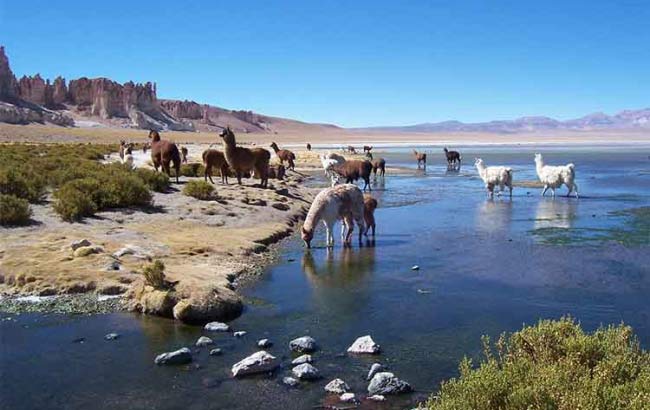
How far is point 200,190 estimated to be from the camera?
17.8 metres

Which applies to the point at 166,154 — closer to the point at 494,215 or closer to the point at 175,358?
the point at 494,215

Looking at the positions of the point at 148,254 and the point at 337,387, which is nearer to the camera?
the point at 337,387

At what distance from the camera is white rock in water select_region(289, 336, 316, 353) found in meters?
7.21

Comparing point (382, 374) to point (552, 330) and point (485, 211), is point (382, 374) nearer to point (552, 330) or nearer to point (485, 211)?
point (552, 330)

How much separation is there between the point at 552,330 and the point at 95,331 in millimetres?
5411

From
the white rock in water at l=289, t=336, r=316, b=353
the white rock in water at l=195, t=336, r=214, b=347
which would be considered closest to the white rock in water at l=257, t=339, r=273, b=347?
the white rock in water at l=289, t=336, r=316, b=353

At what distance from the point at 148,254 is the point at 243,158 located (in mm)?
10087

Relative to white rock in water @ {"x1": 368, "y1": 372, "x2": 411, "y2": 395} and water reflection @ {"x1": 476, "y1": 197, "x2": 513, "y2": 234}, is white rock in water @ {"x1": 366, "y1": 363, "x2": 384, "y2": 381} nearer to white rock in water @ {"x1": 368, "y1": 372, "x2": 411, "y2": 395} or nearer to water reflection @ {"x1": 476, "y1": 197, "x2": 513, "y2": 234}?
white rock in water @ {"x1": 368, "y1": 372, "x2": 411, "y2": 395}

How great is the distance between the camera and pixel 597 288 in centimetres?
998

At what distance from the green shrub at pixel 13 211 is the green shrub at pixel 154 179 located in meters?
5.13

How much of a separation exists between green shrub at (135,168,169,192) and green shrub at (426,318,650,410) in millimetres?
14639

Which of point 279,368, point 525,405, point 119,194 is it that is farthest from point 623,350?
point 119,194

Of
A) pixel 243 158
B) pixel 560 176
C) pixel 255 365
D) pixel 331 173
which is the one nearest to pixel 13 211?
pixel 255 365

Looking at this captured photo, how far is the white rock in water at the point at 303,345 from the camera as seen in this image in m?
7.21
